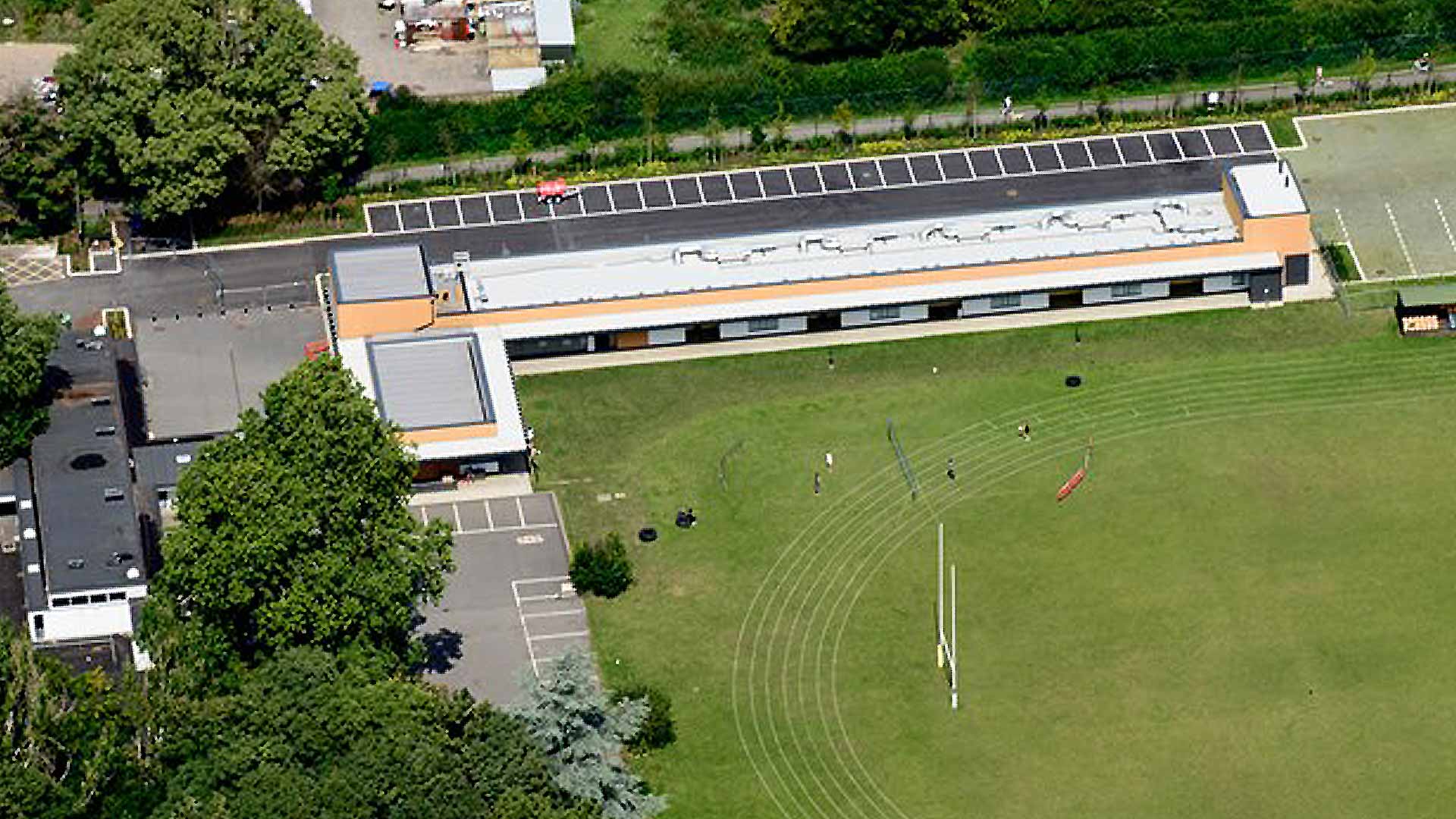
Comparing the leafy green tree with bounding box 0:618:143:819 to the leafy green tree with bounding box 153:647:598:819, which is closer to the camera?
the leafy green tree with bounding box 153:647:598:819

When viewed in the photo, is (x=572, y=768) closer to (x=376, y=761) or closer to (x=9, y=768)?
(x=376, y=761)

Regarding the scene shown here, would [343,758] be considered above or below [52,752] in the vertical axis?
below

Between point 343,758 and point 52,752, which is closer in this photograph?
point 343,758

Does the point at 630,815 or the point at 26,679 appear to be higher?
the point at 26,679

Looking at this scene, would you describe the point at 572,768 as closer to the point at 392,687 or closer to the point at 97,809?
the point at 392,687

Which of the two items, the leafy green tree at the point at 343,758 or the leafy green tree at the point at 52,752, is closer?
the leafy green tree at the point at 343,758

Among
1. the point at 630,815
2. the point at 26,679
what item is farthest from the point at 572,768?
the point at 26,679
